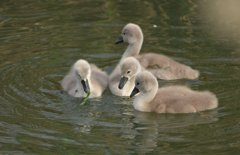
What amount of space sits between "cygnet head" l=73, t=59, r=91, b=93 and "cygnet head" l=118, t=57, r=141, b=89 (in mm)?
362

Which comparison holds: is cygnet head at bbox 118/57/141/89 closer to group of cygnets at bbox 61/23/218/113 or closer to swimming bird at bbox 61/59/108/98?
group of cygnets at bbox 61/23/218/113

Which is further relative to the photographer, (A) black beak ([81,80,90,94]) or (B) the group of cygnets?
(A) black beak ([81,80,90,94])

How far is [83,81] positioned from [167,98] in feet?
3.34

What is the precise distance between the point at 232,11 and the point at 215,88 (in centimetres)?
201

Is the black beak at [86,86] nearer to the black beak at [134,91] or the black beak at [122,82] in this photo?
the black beak at [122,82]

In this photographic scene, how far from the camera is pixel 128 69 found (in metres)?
9.34

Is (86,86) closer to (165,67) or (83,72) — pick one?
(83,72)

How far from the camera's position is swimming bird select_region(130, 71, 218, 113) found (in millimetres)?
8695

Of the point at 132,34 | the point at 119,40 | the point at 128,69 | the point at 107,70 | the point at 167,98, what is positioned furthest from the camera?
the point at 119,40

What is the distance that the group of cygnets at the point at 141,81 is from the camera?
873 centimetres

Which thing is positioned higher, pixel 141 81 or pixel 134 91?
pixel 141 81

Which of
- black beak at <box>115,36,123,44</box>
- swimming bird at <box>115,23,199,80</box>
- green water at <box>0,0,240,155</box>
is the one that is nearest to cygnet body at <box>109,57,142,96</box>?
green water at <box>0,0,240,155</box>

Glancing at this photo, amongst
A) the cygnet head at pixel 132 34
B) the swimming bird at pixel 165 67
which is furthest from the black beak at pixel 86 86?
the cygnet head at pixel 132 34

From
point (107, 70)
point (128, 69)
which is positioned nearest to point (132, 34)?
point (107, 70)
